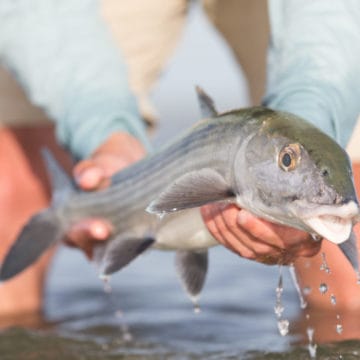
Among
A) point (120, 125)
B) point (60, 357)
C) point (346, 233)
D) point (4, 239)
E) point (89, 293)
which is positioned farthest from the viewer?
point (89, 293)

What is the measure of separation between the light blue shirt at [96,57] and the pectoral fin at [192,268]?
47 centimetres

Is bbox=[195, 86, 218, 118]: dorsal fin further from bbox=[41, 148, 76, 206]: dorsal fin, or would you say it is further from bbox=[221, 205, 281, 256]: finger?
bbox=[41, 148, 76, 206]: dorsal fin

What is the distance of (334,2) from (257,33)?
1391mm

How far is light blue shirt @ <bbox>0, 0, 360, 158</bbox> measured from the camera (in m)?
3.14

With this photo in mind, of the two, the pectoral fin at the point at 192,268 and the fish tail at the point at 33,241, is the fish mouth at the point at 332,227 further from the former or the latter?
the fish tail at the point at 33,241

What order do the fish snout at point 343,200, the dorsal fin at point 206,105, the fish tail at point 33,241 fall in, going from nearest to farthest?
the fish snout at point 343,200
the dorsal fin at point 206,105
the fish tail at point 33,241

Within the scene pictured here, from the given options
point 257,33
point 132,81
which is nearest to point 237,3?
point 257,33

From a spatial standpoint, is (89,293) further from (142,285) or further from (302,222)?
(302,222)

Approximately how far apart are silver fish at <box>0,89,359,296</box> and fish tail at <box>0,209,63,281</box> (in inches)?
5.6

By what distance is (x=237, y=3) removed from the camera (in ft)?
15.1

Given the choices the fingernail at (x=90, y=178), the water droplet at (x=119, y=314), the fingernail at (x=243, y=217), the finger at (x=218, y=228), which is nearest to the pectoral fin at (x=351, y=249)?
the fingernail at (x=243, y=217)

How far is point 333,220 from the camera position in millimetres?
2375

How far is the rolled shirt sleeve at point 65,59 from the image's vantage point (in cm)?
396

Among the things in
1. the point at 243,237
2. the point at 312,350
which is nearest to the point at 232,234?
the point at 243,237
